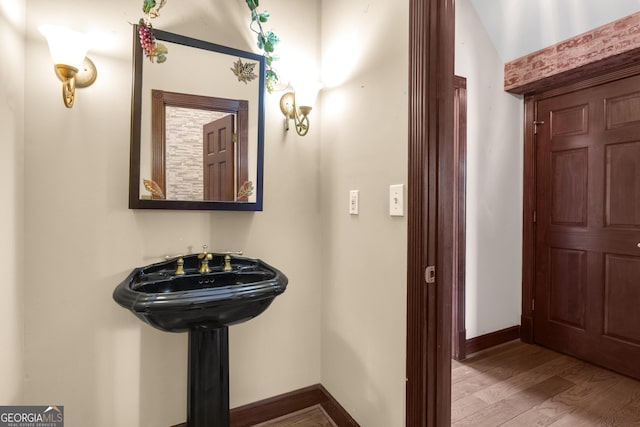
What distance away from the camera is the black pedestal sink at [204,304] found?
1.03 meters

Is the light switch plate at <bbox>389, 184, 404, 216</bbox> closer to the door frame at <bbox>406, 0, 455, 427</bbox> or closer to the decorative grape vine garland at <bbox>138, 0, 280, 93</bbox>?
the door frame at <bbox>406, 0, 455, 427</bbox>

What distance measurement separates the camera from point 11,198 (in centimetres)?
114

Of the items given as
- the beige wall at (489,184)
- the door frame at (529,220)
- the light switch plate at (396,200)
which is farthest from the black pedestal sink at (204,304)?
the door frame at (529,220)

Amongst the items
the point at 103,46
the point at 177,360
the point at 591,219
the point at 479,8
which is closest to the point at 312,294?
the point at 177,360

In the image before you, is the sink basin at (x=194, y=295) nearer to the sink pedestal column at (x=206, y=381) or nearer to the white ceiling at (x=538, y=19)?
the sink pedestal column at (x=206, y=381)

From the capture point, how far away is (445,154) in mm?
1174

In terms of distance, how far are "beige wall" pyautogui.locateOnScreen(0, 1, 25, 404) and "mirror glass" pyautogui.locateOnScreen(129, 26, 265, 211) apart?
37cm

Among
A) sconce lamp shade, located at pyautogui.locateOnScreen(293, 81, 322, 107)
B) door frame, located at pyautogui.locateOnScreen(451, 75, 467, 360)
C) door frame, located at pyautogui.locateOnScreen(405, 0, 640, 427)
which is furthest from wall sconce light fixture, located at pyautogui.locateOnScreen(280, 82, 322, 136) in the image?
door frame, located at pyautogui.locateOnScreen(451, 75, 467, 360)

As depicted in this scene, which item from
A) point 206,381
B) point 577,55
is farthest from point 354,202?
point 577,55

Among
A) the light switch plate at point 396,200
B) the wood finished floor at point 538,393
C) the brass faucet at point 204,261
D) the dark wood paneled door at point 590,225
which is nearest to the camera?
the light switch plate at point 396,200

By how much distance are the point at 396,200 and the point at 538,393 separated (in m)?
1.77

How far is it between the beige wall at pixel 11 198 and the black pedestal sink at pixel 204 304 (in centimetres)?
38

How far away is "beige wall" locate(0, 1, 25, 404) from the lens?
1079 millimetres

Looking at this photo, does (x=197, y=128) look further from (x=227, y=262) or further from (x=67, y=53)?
(x=227, y=262)
